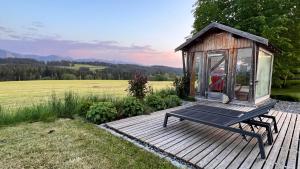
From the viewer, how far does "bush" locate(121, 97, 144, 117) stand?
18.7 ft

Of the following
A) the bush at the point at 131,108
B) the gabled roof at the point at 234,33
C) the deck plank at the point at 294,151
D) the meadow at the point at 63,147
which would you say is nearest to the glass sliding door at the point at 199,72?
the gabled roof at the point at 234,33

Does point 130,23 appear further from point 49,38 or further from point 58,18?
point 49,38

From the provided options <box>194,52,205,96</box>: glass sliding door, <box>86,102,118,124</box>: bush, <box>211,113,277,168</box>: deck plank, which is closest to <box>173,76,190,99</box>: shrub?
<box>194,52,205,96</box>: glass sliding door

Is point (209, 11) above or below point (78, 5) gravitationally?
below

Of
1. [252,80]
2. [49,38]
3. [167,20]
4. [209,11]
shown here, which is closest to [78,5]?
[167,20]

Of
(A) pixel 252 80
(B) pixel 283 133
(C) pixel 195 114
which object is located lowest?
(B) pixel 283 133

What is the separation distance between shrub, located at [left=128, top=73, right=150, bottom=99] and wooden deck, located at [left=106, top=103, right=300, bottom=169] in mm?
2109

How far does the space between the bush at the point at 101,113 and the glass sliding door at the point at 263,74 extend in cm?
624

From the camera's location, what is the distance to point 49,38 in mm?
32750

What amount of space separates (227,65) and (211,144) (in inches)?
213

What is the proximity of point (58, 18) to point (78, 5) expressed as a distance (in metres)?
4.03

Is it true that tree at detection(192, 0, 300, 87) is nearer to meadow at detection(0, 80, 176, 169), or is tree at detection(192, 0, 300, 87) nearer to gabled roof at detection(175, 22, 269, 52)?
gabled roof at detection(175, 22, 269, 52)

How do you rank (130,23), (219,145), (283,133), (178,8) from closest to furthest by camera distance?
(219,145) < (283,133) < (178,8) < (130,23)

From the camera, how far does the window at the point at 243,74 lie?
25.3ft
